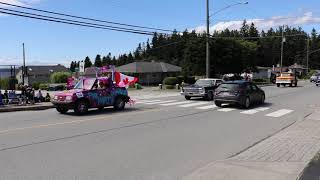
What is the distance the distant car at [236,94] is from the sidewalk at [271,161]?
10.2m

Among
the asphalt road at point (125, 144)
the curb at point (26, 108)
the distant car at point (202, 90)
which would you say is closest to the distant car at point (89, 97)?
the asphalt road at point (125, 144)

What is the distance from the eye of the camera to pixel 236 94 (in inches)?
941

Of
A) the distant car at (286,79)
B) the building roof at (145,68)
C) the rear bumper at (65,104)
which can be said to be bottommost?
the rear bumper at (65,104)

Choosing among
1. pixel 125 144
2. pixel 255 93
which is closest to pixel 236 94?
pixel 255 93

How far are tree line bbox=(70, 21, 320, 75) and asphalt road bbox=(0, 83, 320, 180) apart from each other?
45148 mm

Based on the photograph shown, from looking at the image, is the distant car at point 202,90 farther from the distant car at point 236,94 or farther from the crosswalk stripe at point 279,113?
the crosswalk stripe at point 279,113

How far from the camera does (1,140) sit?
40.3ft

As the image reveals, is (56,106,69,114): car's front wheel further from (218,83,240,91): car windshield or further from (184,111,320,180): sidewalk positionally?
(184,111,320,180): sidewalk

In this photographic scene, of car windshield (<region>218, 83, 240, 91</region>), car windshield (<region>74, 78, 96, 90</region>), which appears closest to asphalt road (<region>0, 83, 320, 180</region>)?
car windshield (<region>74, 78, 96, 90</region>)

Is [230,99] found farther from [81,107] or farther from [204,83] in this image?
[81,107]

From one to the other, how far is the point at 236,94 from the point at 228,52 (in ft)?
136

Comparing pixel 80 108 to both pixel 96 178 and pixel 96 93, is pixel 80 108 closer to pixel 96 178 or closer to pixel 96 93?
pixel 96 93

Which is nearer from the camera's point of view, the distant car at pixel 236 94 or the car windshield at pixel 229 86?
the distant car at pixel 236 94

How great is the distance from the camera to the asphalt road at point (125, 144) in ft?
28.1
